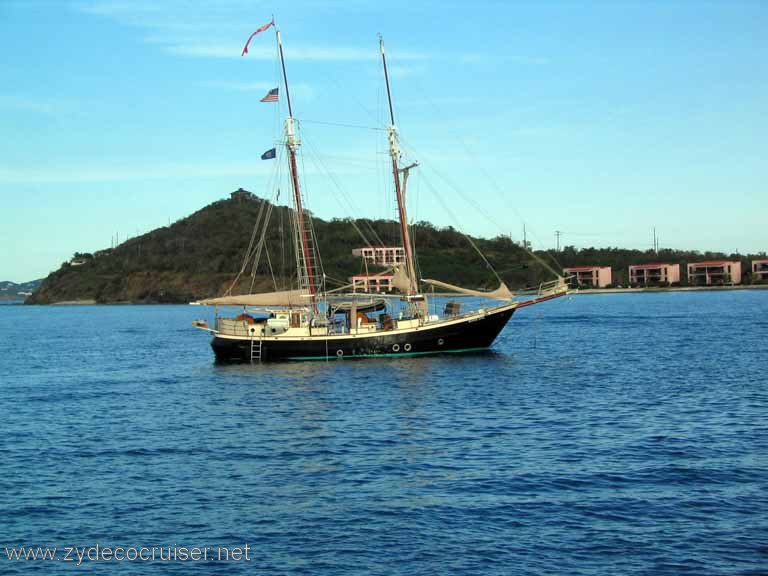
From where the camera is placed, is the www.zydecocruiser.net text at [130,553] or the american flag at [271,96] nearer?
the www.zydecocruiser.net text at [130,553]

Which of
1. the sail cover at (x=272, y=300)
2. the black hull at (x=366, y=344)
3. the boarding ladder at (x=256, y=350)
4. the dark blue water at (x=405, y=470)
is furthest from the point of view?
the sail cover at (x=272, y=300)

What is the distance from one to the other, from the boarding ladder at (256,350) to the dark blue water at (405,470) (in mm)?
7692

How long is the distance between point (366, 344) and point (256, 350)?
828cm

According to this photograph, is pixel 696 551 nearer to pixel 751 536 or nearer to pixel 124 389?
pixel 751 536

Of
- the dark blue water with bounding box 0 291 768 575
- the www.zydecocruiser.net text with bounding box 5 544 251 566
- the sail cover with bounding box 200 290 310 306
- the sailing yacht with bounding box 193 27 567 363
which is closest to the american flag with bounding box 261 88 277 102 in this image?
the sailing yacht with bounding box 193 27 567 363

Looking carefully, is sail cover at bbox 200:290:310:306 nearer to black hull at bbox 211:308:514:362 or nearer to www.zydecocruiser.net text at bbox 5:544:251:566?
black hull at bbox 211:308:514:362

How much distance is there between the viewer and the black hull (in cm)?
6412

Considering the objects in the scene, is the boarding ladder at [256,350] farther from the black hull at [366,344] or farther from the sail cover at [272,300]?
the sail cover at [272,300]

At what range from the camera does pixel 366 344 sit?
64.3 metres

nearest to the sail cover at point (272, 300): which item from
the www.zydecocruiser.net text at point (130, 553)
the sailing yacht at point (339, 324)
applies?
the sailing yacht at point (339, 324)

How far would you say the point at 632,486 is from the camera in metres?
25.8

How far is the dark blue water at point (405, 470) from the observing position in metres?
20.8

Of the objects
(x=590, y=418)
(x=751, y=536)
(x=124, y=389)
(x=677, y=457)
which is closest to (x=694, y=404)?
(x=590, y=418)

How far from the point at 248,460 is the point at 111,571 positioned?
10.7 metres
